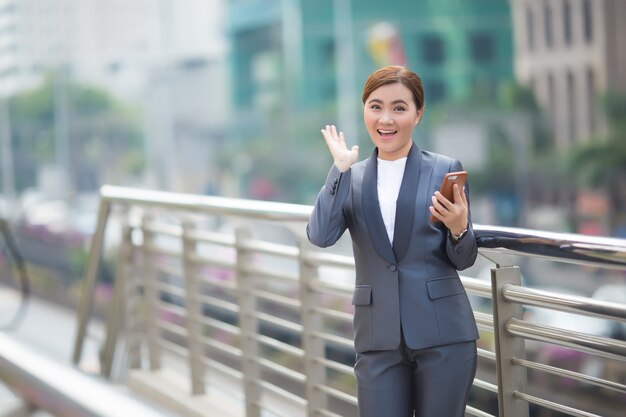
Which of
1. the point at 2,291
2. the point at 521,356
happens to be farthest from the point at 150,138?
the point at 521,356

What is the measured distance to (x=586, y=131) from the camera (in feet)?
103

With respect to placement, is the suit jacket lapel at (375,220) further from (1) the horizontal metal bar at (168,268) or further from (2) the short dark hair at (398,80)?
(1) the horizontal metal bar at (168,268)

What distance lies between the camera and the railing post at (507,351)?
2.19 m

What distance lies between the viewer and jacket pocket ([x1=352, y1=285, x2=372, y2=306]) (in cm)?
194

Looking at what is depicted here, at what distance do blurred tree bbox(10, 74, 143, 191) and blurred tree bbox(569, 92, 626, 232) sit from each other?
14.8 m

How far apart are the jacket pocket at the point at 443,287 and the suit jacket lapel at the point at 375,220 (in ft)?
0.27

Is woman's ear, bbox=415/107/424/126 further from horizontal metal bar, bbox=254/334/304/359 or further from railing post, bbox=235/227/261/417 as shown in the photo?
railing post, bbox=235/227/261/417

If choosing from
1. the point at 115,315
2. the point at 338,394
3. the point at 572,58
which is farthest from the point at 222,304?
the point at 572,58

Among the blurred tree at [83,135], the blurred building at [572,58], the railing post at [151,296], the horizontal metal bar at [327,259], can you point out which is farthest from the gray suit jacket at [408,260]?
the blurred tree at [83,135]

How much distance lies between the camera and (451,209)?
5.97ft

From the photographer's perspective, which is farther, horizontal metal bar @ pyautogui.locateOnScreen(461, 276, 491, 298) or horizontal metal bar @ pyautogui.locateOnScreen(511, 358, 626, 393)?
horizontal metal bar @ pyautogui.locateOnScreen(461, 276, 491, 298)

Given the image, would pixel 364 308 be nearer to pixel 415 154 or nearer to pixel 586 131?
pixel 415 154

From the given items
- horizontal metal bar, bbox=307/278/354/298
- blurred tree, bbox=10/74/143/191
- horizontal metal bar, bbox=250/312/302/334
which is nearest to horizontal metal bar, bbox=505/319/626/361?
horizontal metal bar, bbox=307/278/354/298

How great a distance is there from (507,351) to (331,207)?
57cm
